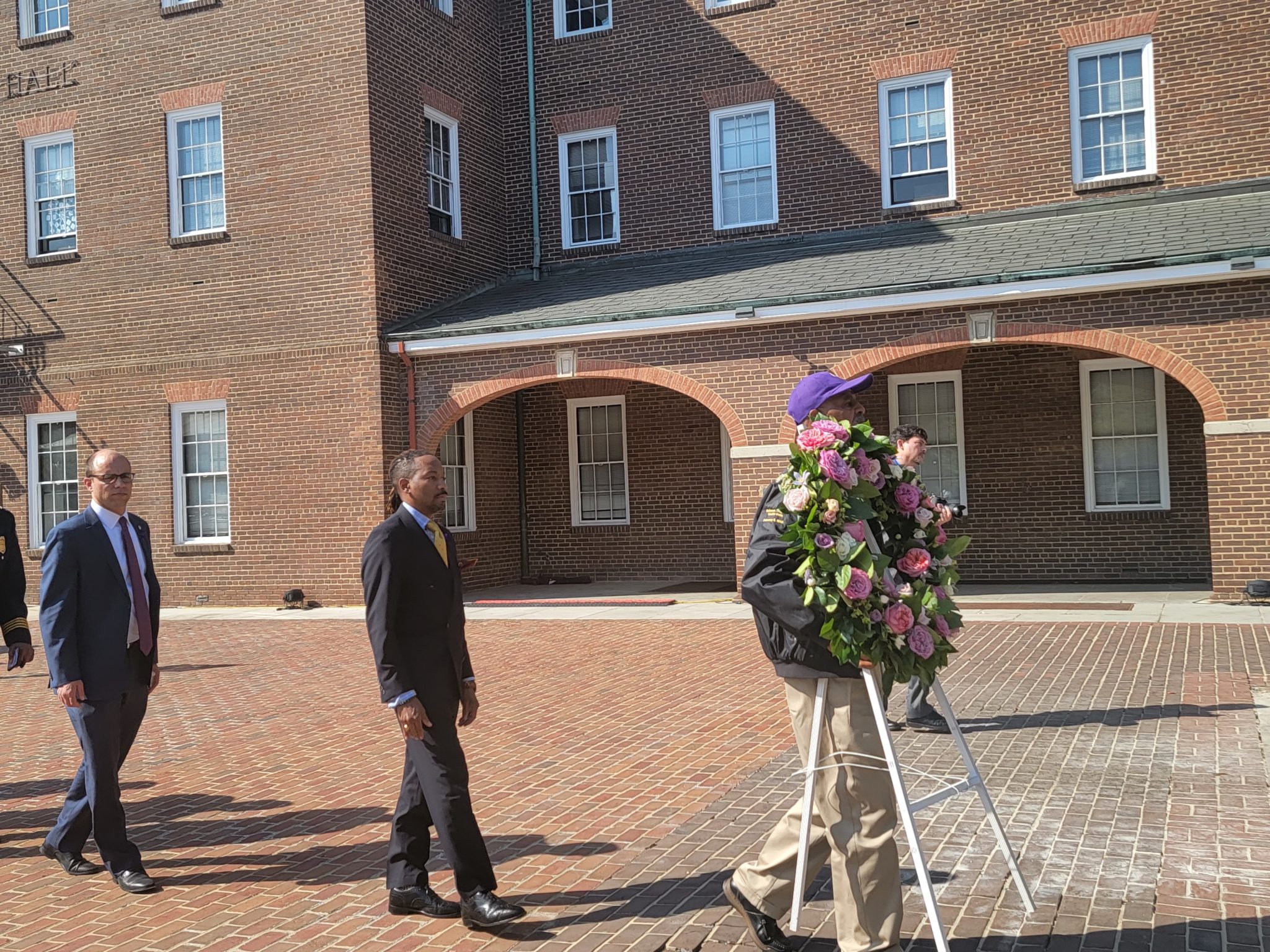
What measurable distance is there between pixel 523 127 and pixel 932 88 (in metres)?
6.75

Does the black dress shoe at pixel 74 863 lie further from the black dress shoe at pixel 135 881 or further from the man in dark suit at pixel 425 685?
the man in dark suit at pixel 425 685

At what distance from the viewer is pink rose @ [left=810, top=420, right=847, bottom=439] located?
3.83 m

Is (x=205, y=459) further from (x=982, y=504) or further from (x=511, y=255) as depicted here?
(x=982, y=504)

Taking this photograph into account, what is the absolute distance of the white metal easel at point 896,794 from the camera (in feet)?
11.9

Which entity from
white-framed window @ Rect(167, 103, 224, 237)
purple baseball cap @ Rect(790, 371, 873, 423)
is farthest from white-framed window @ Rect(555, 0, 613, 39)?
purple baseball cap @ Rect(790, 371, 873, 423)

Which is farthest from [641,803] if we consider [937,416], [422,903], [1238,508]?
[937,416]

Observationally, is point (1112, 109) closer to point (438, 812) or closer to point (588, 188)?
point (588, 188)

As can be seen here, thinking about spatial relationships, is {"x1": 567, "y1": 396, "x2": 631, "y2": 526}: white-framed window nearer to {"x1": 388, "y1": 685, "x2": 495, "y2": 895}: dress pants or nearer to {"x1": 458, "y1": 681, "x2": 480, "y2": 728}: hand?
{"x1": 458, "y1": 681, "x2": 480, "y2": 728}: hand

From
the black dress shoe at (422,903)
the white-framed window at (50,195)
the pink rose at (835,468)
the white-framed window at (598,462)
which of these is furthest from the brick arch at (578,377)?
the pink rose at (835,468)

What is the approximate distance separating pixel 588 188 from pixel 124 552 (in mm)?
15278

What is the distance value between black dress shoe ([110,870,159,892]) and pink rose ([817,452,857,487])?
3441 millimetres

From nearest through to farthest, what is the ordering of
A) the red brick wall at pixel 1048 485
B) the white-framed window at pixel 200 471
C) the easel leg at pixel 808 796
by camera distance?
the easel leg at pixel 808 796, the red brick wall at pixel 1048 485, the white-framed window at pixel 200 471

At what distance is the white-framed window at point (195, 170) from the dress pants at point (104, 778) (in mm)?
13833

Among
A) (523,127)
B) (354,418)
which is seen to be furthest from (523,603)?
(523,127)
